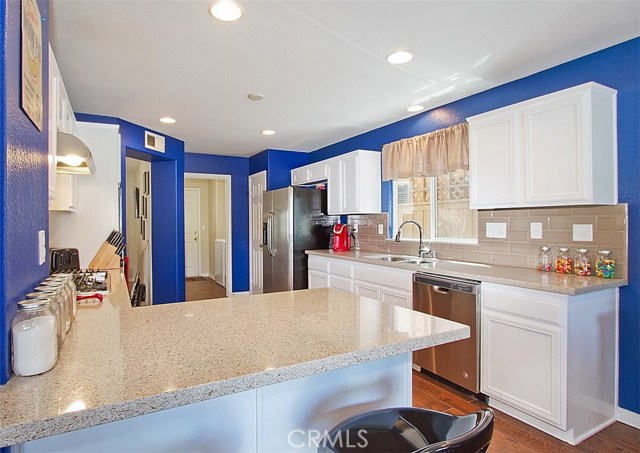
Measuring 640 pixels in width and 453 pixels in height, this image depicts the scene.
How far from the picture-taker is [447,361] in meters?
2.68

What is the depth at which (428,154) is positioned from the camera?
350cm

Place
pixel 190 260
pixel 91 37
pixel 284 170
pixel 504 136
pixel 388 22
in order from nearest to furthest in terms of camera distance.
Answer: pixel 388 22, pixel 91 37, pixel 504 136, pixel 284 170, pixel 190 260

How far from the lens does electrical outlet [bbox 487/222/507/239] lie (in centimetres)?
288

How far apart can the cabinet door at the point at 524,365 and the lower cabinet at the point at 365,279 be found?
2.38 ft

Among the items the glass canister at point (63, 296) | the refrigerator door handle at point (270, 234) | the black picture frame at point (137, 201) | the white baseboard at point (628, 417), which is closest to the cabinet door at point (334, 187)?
the refrigerator door handle at point (270, 234)

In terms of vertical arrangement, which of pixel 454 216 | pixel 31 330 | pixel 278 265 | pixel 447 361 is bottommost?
pixel 447 361

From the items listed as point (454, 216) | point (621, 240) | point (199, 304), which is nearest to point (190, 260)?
point (454, 216)

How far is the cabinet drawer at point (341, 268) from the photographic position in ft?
12.4

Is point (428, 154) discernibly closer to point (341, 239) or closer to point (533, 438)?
point (341, 239)

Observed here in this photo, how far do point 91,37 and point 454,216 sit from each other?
307cm

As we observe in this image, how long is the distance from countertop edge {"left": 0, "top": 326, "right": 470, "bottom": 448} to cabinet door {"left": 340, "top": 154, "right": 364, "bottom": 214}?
124 inches

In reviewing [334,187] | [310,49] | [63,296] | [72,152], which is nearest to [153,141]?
[334,187]

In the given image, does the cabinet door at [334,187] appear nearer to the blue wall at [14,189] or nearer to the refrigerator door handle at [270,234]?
the refrigerator door handle at [270,234]

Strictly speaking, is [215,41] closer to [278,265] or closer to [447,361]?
[447,361]
